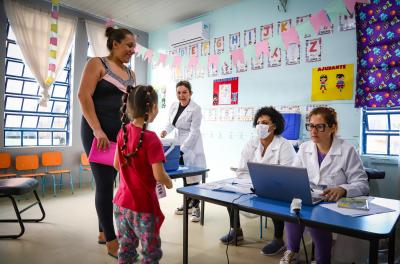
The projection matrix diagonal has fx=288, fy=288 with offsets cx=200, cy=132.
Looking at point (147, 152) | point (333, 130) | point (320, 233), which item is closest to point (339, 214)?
point (320, 233)

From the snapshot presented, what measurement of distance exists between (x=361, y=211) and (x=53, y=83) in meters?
4.89

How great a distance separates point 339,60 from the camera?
3484 millimetres

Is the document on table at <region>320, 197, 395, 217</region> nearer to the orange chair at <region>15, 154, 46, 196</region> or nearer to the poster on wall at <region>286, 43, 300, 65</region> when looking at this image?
the poster on wall at <region>286, 43, 300, 65</region>

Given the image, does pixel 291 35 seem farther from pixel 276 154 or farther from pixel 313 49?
pixel 276 154

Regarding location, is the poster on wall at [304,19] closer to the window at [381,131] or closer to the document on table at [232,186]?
the window at [381,131]

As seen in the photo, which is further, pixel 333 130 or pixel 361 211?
pixel 333 130

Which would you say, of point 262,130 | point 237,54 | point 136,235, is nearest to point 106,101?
point 136,235

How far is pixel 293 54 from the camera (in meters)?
3.89

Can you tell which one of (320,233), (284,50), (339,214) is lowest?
(320,233)

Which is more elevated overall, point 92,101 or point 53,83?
point 53,83

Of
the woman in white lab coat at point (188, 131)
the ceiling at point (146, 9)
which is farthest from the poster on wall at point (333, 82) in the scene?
the ceiling at point (146, 9)

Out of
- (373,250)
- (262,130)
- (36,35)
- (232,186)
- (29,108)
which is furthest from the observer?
(29,108)

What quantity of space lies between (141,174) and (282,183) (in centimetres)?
68

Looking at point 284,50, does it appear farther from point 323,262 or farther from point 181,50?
point 323,262
